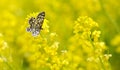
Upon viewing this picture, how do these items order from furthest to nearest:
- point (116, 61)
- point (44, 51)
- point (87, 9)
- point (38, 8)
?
1. point (38, 8)
2. point (87, 9)
3. point (116, 61)
4. point (44, 51)

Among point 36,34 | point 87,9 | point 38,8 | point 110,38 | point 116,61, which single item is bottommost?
point 36,34

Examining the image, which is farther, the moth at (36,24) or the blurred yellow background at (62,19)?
the blurred yellow background at (62,19)

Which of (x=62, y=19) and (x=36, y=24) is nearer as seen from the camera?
(x=36, y=24)

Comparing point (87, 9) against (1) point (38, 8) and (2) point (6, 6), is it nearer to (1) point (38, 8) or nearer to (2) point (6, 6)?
(1) point (38, 8)

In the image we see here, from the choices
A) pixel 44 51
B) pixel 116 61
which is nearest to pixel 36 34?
pixel 44 51

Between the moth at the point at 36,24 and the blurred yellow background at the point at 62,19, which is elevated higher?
the blurred yellow background at the point at 62,19

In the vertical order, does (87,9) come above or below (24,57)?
above

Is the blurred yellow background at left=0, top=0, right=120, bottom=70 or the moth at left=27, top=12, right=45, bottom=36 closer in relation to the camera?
the moth at left=27, top=12, right=45, bottom=36

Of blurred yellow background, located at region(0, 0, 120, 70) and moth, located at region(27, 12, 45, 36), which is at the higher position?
blurred yellow background, located at region(0, 0, 120, 70)
